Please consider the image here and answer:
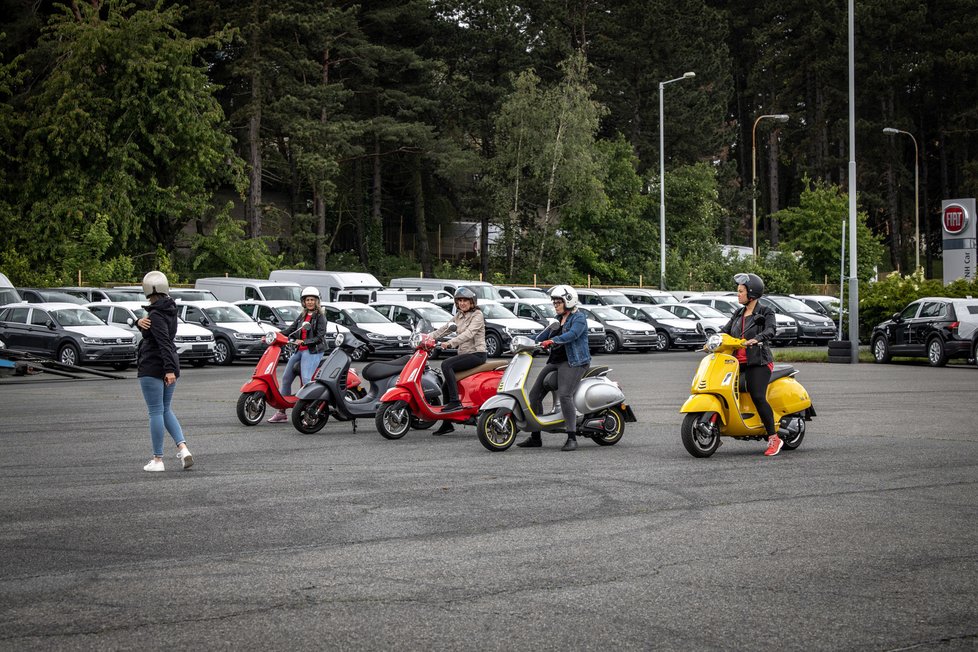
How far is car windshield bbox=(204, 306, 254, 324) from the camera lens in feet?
109

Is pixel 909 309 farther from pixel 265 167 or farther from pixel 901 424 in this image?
pixel 265 167

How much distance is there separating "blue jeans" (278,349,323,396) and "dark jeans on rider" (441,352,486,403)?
7.36 feet

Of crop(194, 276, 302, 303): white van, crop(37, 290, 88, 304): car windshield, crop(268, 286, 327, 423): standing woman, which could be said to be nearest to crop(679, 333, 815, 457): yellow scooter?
crop(268, 286, 327, 423): standing woman

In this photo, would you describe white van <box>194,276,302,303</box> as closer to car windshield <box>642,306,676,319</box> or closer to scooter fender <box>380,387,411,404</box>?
car windshield <box>642,306,676,319</box>

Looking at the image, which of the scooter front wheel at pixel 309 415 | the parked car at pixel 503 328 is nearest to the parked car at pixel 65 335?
→ the parked car at pixel 503 328

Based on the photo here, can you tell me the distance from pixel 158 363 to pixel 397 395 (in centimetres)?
362

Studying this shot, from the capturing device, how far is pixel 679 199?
71.9 metres

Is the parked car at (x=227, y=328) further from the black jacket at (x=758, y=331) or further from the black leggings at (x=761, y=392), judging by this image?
the black leggings at (x=761, y=392)

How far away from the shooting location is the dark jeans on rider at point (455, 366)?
14586 mm

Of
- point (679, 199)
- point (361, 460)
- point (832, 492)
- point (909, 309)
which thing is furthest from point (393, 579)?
point (679, 199)

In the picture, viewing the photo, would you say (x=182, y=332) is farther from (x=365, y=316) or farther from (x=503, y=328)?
(x=503, y=328)

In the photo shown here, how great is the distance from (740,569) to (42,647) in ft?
12.2

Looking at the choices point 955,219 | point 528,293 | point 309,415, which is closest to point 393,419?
point 309,415

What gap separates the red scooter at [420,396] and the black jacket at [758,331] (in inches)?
119
